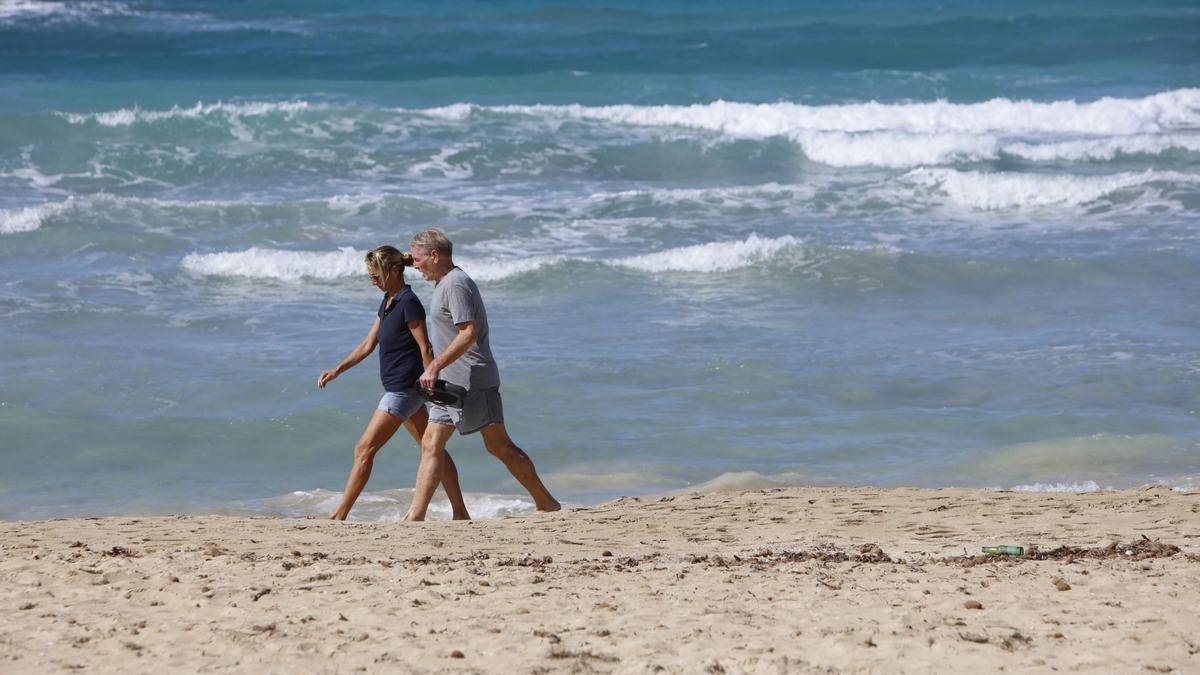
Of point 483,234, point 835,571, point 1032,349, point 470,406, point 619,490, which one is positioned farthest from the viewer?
point 483,234

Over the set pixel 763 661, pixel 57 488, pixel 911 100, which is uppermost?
pixel 911 100

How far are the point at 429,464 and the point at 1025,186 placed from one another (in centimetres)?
1441

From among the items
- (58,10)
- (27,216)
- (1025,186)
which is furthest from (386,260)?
(58,10)

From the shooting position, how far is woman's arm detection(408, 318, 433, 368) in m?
7.25

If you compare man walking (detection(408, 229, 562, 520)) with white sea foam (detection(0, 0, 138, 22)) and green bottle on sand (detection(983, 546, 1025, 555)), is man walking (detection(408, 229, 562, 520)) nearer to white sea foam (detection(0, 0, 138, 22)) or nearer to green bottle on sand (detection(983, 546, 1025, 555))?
green bottle on sand (detection(983, 546, 1025, 555))

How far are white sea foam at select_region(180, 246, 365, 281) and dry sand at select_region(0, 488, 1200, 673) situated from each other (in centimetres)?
829

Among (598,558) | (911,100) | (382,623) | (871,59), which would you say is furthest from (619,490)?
(871,59)

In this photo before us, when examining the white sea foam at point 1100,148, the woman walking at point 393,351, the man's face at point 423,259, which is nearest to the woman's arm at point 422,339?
the woman walking at point 393,351

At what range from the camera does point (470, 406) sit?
732cm

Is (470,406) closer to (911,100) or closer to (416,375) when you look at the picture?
A: (416,375)

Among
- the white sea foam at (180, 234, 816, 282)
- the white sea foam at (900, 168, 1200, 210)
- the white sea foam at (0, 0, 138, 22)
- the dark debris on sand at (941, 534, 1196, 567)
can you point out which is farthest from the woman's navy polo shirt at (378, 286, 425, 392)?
the white sea foam at (0, 0, 138, 22)

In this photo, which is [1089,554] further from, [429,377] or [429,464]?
[429,464]

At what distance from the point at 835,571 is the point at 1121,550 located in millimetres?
1271

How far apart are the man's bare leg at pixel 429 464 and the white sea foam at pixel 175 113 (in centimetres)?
1918
